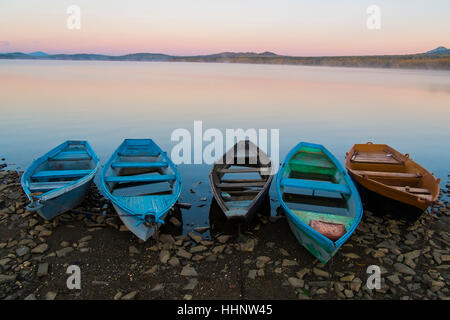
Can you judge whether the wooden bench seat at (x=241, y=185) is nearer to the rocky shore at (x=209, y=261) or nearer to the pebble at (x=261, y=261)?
the rocky shore at (x=209, y=261)

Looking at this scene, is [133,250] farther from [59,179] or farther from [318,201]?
[318,201]

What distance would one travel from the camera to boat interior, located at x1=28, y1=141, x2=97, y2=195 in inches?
393

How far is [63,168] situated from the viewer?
12.4 meters

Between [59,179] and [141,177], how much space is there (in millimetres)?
3481

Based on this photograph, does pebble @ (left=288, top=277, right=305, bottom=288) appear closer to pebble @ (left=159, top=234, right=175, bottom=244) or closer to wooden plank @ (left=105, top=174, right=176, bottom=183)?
pebble @ (left=159, top=234, right=175, bottom=244)

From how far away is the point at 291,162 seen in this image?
12820mm

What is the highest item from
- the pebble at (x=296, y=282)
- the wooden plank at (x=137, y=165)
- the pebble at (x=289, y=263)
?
the wooden plank at (x=137, y=165)

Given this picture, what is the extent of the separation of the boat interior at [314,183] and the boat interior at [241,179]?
3.30ft

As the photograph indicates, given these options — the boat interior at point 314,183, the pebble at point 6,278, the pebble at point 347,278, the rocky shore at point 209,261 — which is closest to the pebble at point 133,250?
the rocky shore at point 209,261

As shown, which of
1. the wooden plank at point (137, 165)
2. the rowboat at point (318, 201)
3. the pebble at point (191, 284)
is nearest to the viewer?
the pebble at point (191, 284)

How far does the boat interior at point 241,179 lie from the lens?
9.92 m

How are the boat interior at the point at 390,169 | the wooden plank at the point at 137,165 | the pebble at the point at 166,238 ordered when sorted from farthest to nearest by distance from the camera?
the wooden plank at the point at 137,165 → the boat interior at the point at 390,169 → the pebble at the point at 166,238
